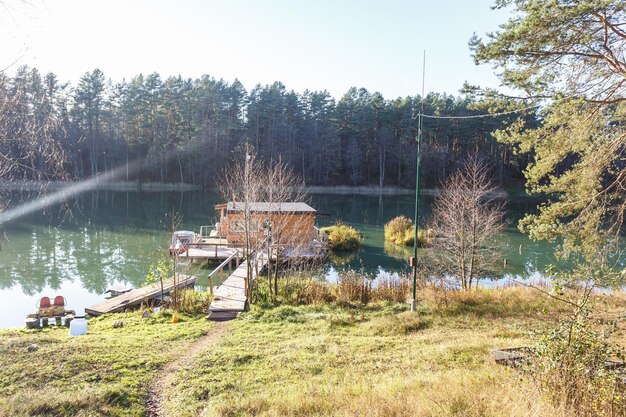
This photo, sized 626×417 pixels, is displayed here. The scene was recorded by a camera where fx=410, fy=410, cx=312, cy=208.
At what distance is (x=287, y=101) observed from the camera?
6438 cm

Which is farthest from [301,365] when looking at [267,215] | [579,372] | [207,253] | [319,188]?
[319,188]

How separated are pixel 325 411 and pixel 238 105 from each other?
6295 cm

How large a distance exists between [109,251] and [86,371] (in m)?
19.1

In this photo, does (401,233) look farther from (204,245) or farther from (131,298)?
(131,298)

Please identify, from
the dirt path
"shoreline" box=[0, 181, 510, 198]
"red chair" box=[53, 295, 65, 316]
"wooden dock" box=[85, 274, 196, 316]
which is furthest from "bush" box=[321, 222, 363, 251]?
"shoreline" box=[0, 181, 510, 198]

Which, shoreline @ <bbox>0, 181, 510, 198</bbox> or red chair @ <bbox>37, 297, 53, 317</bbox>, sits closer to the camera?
red chair @ <bbox>37, 297, 53, 317</bbox>

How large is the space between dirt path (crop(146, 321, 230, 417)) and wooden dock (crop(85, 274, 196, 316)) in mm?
4640

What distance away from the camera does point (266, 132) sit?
62.8 meters

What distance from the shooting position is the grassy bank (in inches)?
184

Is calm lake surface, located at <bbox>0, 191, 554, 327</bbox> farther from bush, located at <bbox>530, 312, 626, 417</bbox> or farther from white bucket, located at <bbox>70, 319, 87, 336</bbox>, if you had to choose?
bush, located at <bbox>530, 312, 626, 417</bbox>

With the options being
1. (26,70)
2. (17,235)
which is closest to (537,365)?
(26,70)

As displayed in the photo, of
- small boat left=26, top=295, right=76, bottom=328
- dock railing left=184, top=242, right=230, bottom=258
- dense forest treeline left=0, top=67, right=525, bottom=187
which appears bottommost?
small boat left=26, top=295, right=76, bottom=328

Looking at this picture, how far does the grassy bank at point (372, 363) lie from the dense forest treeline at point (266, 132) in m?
48.4

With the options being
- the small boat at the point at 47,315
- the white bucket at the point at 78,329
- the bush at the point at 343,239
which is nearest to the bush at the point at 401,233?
the bush at the point at 343,239
